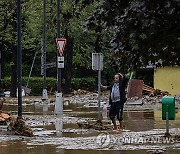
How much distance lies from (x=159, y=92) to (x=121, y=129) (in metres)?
22.4

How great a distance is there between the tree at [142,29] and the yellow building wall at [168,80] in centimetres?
3337

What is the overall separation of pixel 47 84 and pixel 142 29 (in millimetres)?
46421

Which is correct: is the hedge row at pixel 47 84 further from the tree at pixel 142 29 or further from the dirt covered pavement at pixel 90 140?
the tree at pixel 142 29

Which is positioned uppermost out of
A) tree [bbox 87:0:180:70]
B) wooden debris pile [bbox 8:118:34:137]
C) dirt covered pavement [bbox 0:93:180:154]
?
tree [bbox 87:0:180:70]

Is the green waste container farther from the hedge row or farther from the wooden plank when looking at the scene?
the hedge row

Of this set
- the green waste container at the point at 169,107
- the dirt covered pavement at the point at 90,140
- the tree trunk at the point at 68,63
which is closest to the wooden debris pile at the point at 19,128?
the dirt covered pavement at the point at 90,140

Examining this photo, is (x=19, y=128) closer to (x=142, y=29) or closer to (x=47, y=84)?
(x=142, y=29)

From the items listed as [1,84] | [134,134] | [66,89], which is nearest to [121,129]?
[134,134]

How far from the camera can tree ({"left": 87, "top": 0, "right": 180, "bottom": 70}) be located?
6438 mm

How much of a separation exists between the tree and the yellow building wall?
109 ft

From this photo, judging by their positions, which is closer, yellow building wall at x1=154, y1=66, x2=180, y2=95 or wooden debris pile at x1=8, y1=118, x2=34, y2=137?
wooden debris pile at x1=8, y1=118, x2=34, y2=137

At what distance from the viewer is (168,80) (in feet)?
137


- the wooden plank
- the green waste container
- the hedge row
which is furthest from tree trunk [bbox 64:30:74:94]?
the green waste container

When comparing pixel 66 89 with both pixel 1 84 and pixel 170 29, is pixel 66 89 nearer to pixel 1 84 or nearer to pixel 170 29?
pixel 1 84
